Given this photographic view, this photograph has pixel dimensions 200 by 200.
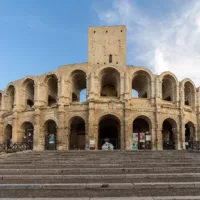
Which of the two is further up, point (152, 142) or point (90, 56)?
point (90, 56)

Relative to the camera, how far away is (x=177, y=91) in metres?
29.4

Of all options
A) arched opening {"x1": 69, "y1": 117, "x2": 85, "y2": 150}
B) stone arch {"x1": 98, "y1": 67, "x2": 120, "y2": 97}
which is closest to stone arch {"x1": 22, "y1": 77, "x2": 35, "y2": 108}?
arched opening {"x1": 69, "y1": 117, "x2": 85, "y2": 150}

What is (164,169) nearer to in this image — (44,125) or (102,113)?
(102,113)

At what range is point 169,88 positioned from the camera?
3173 cm

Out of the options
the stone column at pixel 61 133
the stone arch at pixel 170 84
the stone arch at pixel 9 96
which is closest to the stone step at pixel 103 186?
the stone column at pixel 61 133

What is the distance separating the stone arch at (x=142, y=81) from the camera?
28.9m

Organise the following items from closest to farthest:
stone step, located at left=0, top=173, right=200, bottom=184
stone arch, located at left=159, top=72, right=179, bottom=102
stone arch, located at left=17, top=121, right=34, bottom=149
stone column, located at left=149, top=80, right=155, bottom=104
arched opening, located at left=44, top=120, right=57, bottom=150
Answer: stone step, located at left=0, top=173, right=200, bottom=184, stone column, located at left=149, top=80, right=155, bottom=104, arched opening, located at left=44, top=120, right=57, bottom=150, stone arch, located at left=159, top=72, right=179, bottom=102, stone arch, located at left=17, top=121, right=34, bottom=149

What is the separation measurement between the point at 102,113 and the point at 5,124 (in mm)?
15637

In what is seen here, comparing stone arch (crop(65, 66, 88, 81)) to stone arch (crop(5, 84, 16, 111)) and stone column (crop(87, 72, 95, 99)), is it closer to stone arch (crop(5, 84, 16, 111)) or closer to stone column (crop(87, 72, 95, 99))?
stone column (crop(87, 72, 95, 99))

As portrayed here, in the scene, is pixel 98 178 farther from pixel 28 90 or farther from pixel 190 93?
pixel 190 93

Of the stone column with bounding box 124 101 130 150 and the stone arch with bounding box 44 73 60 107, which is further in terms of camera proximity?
the stone arch with bounding box 44 73 60 107

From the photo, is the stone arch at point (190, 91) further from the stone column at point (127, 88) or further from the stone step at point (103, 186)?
the stone step at point (103, 186)

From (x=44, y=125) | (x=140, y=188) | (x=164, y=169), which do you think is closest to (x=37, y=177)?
(x=140, y=188)

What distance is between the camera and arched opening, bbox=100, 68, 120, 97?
94.5 feet
